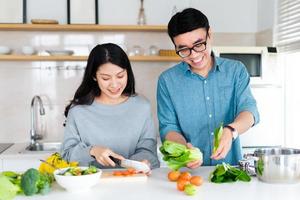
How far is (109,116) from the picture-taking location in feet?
6.13

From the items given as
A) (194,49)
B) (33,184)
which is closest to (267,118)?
(194,49)

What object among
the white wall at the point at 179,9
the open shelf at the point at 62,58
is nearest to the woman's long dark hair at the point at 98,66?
the open shelf at the point at 62,58

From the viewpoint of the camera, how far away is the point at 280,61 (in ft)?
10.4

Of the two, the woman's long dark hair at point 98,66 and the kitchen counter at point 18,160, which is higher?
the woman's long dark hair at point 98,66

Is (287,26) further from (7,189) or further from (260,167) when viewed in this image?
(7,189)

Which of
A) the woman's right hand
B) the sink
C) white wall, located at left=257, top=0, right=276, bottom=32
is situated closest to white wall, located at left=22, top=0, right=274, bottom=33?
white wall, located at left=257, top=0, right=276, bottom=32

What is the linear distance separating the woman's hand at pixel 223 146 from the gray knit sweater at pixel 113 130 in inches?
14.6

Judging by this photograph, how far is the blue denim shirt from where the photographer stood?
1969 mm

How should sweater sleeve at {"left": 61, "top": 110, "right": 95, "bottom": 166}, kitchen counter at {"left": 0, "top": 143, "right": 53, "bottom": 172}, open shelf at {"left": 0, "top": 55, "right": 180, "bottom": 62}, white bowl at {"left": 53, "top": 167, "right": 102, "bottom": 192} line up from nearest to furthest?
1. white bowl at {"left": 53, "top": 167, "right": 102, "bottom": 192}
2. sweater sleeve at {"left": 61, "top": 110, "right": 95, "bottom": 166}
3. kitchen counter at {"left": 0, "top": 143, "right": 53, "bottom": 172}
4. open shelf at {"left": 0, "top": 55, "right": 180, "bottom": 62}

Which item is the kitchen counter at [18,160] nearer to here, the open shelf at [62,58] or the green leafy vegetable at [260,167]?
the open shelf at [62,58]

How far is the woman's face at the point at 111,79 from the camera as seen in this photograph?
1795 mm

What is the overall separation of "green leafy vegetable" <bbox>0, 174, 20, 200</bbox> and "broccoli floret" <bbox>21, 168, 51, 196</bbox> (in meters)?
0.03

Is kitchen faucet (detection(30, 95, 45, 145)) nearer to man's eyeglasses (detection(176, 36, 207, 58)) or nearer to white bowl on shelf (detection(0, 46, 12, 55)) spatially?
white bowl on shelf (detection(0, 46, 12, 55))

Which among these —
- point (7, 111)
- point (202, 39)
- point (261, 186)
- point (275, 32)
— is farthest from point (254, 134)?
point (7, 111)
